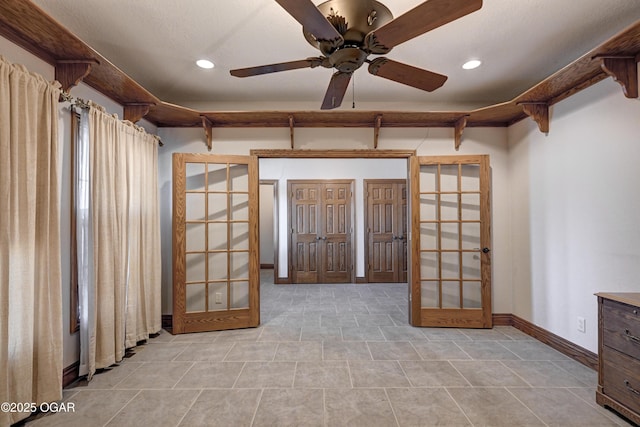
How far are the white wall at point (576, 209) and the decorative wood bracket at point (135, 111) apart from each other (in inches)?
160

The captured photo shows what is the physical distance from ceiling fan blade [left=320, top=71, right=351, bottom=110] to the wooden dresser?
2.23 m

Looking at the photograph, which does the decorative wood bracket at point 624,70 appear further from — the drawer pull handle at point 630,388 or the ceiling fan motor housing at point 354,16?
the drawer pull handle at point 630,388

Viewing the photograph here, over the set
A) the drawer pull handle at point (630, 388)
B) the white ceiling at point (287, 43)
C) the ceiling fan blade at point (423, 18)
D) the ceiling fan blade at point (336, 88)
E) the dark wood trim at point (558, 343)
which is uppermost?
the white ceiling at point (287, 43)

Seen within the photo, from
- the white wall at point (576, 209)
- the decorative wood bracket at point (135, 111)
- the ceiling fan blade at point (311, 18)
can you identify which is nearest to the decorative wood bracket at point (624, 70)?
the white wall at point (576, 209)

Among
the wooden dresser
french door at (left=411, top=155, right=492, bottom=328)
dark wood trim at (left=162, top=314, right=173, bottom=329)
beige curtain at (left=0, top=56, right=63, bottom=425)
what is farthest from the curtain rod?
the wooden dresser

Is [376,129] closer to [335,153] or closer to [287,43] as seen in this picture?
[335,153]

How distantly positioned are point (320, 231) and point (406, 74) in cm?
426

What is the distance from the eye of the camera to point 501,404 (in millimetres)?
1952

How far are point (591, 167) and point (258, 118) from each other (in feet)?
10.7

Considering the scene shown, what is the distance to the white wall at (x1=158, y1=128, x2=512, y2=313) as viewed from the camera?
346 cm

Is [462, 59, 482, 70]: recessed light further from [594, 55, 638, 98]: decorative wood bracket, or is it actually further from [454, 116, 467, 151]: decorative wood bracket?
[594, 55, 638, 98]: decorative wood bracket

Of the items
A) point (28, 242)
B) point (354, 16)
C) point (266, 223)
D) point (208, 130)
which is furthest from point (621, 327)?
point (266, 223)

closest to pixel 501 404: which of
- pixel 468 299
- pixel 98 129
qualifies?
pixel 468 299

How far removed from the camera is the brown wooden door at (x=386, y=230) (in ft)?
19.0
